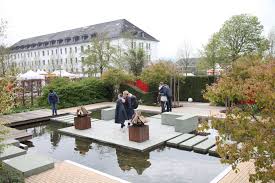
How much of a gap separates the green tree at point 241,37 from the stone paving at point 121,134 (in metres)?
16.3

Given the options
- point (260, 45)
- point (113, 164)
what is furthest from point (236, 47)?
point (113, 164)

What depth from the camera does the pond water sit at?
24.9ft

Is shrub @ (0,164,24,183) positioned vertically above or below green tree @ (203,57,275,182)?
below

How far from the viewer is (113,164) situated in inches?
341

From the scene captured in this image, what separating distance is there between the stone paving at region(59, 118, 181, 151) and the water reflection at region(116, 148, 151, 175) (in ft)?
0.77

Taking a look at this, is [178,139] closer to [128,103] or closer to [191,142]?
[191,142]

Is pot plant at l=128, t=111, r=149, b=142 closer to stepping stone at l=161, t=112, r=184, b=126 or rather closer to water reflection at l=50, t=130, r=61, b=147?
stepping stone at l=161, t=112, r=184, b=126

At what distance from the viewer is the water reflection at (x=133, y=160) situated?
8.35 metres

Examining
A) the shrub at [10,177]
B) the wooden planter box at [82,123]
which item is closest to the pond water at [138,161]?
the wooden planter box at [82,123]

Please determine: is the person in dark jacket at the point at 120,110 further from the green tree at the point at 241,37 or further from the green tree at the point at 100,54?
the green tree at the point at 100,54

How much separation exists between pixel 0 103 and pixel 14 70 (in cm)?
98

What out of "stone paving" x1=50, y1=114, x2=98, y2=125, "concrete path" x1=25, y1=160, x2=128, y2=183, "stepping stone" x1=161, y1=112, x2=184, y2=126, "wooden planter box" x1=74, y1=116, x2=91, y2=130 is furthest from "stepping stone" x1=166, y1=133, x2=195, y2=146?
"stone paving" x1=50, y1=114, x2=98, y2=125

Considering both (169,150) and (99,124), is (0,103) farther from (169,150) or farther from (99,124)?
(99,124)

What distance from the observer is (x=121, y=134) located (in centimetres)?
1159
